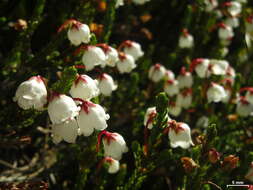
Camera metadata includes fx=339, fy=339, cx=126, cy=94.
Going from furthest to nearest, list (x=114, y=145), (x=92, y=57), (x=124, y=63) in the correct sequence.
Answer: (x=124, y=63) → (x=92, y=57) → (x=114, y=145)

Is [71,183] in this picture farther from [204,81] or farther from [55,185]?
[204,81]

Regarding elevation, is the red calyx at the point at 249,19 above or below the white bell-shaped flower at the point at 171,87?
above

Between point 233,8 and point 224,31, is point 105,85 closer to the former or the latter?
point 224,31

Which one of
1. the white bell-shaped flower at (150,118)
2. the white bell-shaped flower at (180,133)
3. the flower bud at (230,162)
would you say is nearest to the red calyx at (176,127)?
the white bell-shaped flower at (180,133)

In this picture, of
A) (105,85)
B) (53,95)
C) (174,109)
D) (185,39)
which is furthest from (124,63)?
(53,95)

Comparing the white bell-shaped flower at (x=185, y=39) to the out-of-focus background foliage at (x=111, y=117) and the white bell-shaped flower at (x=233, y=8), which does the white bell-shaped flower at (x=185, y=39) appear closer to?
the out-of-focus background foliage at (x=111, y=117)

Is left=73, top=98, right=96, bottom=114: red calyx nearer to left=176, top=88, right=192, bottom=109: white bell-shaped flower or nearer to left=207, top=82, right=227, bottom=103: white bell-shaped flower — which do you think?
left=207, top=82, right=227, bottom=103: white bell-shaped flower
